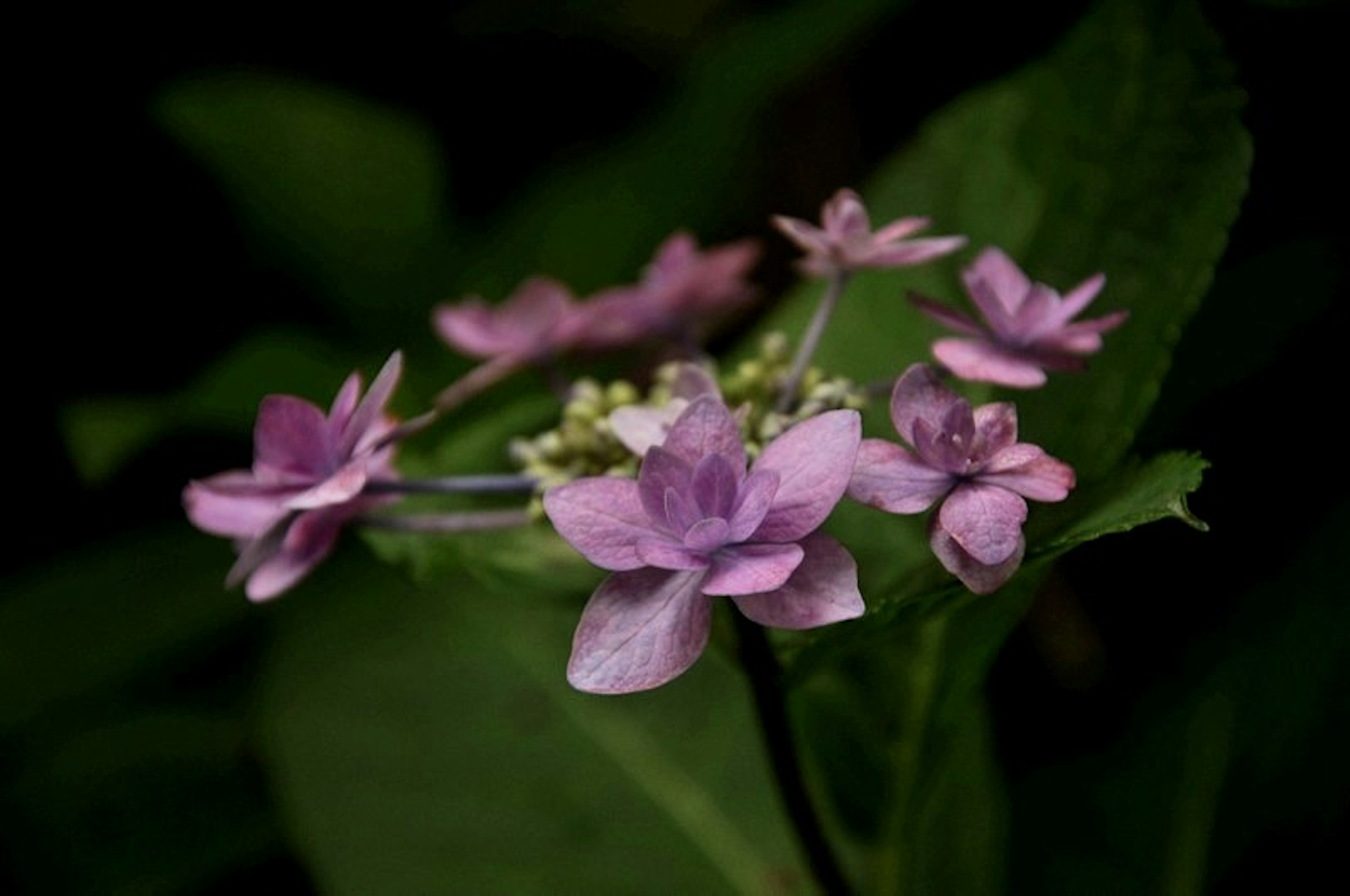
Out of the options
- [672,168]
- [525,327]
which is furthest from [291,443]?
[672,168]

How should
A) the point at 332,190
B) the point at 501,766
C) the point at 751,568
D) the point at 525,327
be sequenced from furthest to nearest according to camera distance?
the point at 332,190 → the point at 501,766 → the point at 525,327 → the point at 751,568

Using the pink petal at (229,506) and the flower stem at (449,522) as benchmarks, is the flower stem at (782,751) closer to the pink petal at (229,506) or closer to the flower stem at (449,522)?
the flower stem at (449,522)

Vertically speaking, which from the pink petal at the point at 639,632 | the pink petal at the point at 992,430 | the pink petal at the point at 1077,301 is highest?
the pink petal at the point at 639,632

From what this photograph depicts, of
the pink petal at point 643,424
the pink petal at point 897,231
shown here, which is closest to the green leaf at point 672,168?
Result: the pink petal at point 897,231

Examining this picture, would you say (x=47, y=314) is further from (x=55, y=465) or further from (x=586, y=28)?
(x=586, y=28)

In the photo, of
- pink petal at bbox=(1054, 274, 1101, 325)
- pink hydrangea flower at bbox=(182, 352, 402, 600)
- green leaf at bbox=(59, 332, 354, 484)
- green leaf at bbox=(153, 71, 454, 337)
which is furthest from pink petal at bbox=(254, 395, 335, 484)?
green leaf at bbox=(153, 71, 454, 337)

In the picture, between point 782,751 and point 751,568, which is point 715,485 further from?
point 782,751
